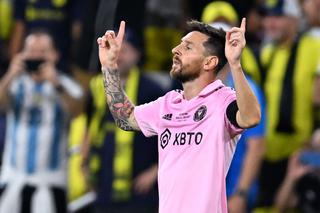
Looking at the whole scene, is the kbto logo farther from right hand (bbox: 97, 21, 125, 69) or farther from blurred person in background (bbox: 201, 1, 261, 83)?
blurred person in background (bbox: 201, 1, 261, 83)

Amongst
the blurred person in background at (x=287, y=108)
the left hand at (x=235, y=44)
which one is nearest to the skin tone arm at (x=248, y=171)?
the blurred person in background at (x=287, y=108)

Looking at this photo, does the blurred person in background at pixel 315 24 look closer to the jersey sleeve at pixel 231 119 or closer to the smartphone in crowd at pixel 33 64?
the smartphone in crowd at pixel 33 64

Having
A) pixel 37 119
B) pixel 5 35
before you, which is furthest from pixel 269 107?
pixel 5 35

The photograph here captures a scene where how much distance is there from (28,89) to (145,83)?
921mm

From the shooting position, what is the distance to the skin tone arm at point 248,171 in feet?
26.4

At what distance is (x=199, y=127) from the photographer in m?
5.49

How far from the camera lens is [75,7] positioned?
1090 cm

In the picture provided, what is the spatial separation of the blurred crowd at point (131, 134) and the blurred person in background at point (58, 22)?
741 mm

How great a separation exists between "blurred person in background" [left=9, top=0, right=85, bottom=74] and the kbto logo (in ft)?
15.5

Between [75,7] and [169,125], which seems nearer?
[169,125]

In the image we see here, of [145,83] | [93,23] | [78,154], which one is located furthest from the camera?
[93,23]

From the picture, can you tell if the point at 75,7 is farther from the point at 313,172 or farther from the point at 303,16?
the point at 313,172

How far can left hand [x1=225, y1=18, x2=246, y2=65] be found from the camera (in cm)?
520

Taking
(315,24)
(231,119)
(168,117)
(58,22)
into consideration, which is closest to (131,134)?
(315,24)
